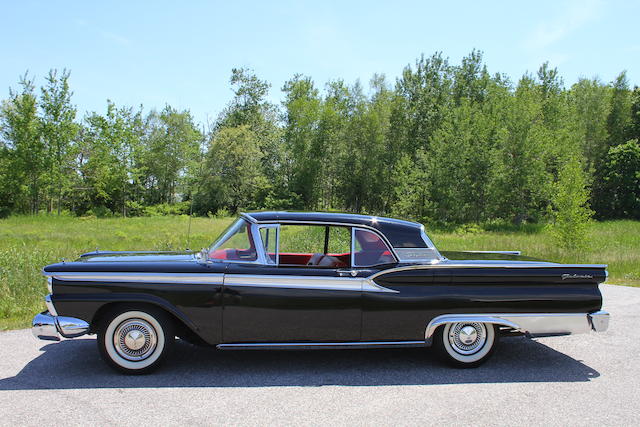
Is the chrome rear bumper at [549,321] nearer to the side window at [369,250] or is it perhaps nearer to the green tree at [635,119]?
the side window at [369,250]

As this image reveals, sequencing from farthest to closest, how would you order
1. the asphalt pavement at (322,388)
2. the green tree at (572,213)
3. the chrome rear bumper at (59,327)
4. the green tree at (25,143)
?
the green tree at (25,143) < the green tree at (572,213) < the chrome rear bumper at (59,327) < the asphalt pavement at (322,388)

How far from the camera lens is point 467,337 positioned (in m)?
4.99

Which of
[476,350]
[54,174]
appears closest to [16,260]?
[476,350]

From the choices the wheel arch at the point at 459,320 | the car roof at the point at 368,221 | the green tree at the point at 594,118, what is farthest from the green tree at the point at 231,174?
the wheel arch at the point at 459,320

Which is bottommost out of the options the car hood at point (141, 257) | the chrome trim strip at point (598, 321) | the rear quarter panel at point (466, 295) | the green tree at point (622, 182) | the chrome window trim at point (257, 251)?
the chrome trim strip at point (598, 321)

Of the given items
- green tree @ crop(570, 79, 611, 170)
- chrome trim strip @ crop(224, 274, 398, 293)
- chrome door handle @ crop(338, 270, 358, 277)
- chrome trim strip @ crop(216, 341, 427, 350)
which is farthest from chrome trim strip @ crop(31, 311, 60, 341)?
green tree @ crop(570, 79, 611, 170)

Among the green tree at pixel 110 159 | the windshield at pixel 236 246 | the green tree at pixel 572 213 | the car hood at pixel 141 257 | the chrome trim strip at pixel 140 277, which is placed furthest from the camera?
the green tree at pixel 110 159

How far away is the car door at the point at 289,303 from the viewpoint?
463 cm

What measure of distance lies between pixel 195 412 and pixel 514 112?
4254 cm

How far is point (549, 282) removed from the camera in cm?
499

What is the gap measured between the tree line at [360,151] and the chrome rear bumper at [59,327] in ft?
116

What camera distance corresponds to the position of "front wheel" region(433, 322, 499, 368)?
495 centimetres

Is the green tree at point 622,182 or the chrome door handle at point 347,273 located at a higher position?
the green tree at point 622,182

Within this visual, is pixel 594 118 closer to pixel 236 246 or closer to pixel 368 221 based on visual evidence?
pixel 368 221
